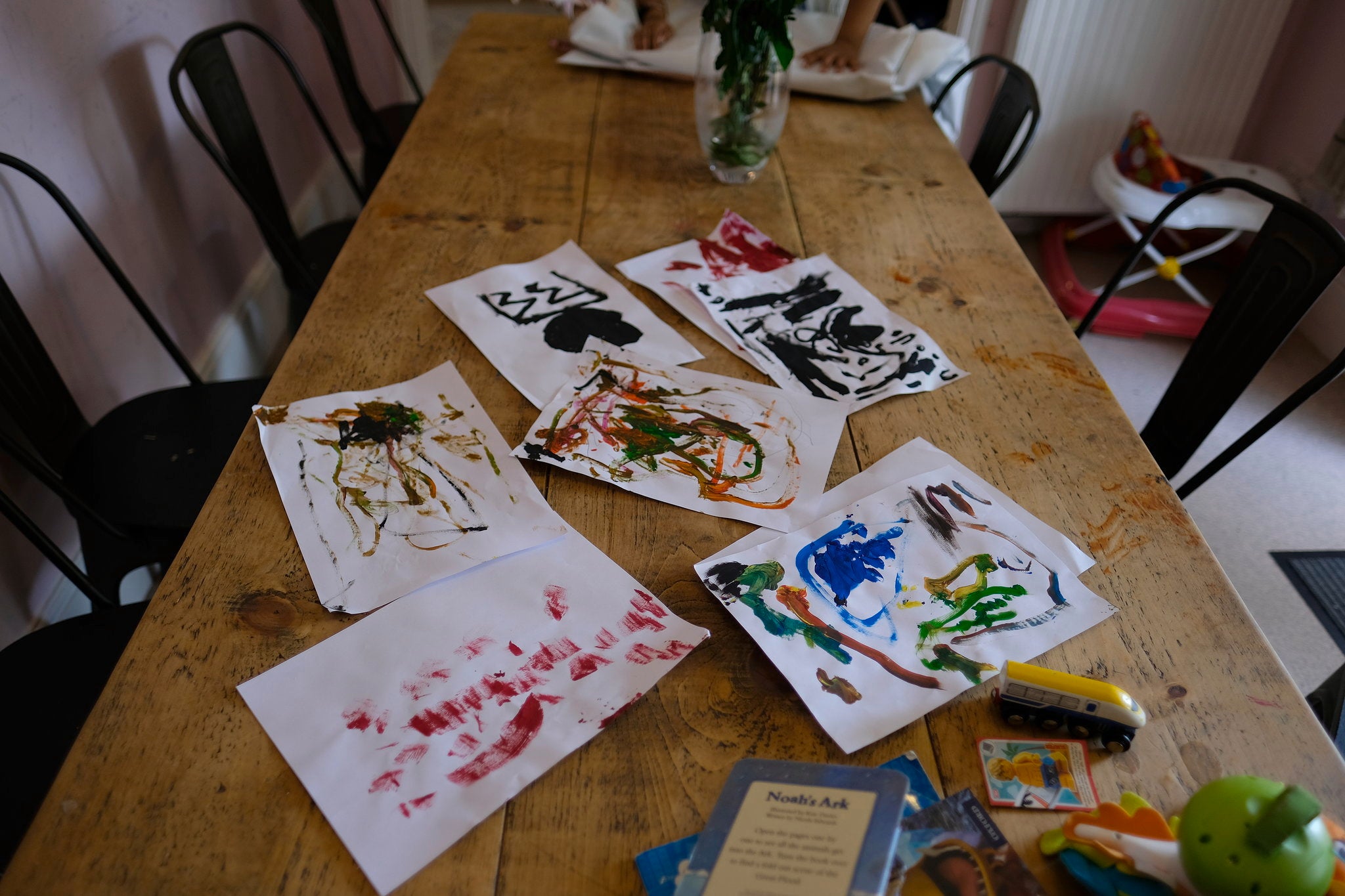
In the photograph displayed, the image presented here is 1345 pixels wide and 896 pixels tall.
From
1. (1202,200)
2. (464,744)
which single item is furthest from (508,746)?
(1202,200)

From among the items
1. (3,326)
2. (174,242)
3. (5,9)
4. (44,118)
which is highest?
(5,9)

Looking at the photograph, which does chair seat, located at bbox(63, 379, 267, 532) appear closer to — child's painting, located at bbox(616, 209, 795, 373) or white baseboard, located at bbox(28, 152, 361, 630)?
white baseboard, located at bbox(28, 152, 361, 630)

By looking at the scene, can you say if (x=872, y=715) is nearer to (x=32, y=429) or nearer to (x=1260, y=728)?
(x=1260, y=728)

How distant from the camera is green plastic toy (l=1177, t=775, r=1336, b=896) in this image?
1.58 feet

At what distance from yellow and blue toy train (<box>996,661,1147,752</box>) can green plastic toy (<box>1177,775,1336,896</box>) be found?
0.12 metres

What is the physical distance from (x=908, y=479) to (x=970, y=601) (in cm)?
16

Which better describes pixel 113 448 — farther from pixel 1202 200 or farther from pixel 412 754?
pixel 1202 200

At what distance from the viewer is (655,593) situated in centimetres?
76

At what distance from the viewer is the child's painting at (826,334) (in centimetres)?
101

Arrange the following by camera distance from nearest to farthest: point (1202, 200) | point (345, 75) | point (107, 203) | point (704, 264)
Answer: point (704, 264) → point (107, 203) → point (345, 75) → point (1202, 200)

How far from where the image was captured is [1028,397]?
38.9 inches

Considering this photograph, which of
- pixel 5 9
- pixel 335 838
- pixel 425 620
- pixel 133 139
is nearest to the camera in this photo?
pixel 335 838

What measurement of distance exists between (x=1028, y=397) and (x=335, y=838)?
2.65ft

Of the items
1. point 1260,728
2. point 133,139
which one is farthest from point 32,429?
point 1260,728
